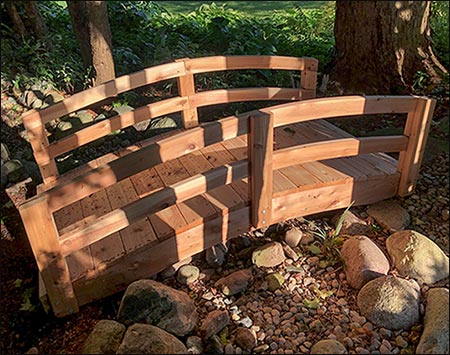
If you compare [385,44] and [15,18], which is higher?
[15,18]

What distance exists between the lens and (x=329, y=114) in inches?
118

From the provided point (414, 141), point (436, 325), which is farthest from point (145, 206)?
point (414, 141)

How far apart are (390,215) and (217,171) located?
66.0 inches

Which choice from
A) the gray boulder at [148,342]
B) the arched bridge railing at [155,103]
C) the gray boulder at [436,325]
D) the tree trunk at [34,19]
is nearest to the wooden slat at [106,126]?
the arched bridge railing at [155,103]

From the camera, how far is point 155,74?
3779mm

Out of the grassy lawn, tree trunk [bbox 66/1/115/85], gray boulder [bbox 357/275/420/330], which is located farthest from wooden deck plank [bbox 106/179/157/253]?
the grassy lawn

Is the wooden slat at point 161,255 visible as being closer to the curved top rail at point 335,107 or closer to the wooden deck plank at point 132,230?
the wooden deck plank at point 132,230

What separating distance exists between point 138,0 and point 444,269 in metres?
8.34

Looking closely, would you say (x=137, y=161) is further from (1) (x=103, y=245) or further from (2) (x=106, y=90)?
(2) (x=106, y=90)

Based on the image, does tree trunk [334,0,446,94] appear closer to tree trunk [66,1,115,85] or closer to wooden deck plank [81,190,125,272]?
tree trunk [66,1,115,85]

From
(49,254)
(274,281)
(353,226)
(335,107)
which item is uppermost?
(335,107)

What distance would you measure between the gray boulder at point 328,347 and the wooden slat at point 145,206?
1.23 meters

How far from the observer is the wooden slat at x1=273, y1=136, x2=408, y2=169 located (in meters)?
3.06

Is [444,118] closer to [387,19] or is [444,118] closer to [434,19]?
[387,19]
